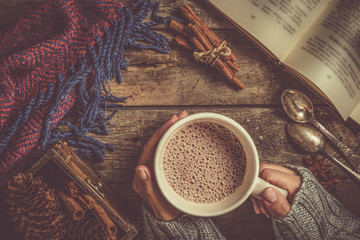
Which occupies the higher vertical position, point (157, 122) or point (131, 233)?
point (157, 122)

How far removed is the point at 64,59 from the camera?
0.73 meters

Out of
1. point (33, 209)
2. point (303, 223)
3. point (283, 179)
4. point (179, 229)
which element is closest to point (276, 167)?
point (283, 179)

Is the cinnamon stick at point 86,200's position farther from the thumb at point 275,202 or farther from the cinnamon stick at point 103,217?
the thumb at point 275,202

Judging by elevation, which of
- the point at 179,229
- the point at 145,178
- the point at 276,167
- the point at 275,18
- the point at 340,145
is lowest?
the point at 179,229

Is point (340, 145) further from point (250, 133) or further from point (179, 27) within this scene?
point (179, 27)

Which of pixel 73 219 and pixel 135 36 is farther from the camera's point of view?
pixel 135 36

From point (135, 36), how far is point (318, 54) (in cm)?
48

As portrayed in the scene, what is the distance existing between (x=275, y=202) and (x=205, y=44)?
0.43 metres

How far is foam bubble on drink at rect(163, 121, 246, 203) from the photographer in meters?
0.68

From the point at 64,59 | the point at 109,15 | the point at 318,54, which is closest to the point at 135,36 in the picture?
the point at 109,15

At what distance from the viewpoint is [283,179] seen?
720 mm

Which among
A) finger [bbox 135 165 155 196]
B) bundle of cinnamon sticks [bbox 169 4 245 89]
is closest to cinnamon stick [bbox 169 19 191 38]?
bundle of cinnamon sticks [bbox 169 4 245 89]

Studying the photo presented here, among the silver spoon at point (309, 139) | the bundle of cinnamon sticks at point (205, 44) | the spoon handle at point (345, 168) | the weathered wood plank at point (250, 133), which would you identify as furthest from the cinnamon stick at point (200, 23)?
the spoon handle at point (345, 168)

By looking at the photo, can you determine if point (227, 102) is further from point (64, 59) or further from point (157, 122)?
point (64, 59)
